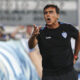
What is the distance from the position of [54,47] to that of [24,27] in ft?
17.6

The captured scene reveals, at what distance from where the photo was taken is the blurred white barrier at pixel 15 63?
20.3 feet

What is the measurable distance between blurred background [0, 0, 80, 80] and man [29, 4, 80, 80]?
2.99 metres

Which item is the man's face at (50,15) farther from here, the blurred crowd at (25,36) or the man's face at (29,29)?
the man's face at (29,29)

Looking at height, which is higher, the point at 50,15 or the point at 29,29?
the point at 50,15

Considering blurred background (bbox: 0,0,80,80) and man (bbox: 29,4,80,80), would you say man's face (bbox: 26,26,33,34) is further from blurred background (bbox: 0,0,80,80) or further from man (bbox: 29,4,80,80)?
man (bbox: 29,4,80,80)

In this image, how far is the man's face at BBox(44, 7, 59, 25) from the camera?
3.46m

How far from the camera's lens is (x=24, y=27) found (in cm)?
876

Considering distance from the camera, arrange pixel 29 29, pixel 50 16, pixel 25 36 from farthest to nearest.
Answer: pixel 29 29
pixel 25 36
pixel 50 16

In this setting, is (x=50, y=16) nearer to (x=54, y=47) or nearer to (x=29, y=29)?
(x=54, y=47)

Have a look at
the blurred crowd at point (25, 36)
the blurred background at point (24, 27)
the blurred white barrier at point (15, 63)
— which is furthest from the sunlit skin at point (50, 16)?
the blurred crowd at point (25, 36)

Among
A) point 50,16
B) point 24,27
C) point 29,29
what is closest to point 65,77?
point 50,16

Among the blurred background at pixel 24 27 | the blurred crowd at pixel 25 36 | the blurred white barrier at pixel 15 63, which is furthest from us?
the blurred crowd at pixel 25 36

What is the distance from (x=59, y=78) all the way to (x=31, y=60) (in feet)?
11.7

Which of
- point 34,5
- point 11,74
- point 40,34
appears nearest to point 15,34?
point 34,5
